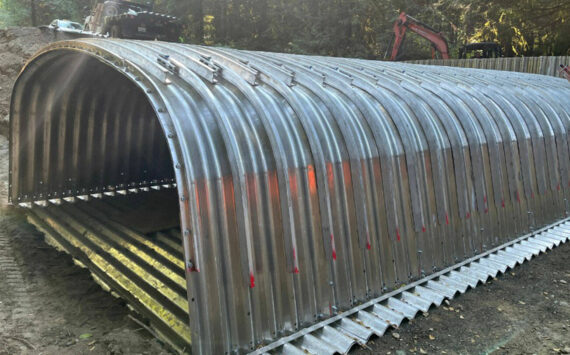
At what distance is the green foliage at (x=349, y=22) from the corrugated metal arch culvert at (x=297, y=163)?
58.1 feet

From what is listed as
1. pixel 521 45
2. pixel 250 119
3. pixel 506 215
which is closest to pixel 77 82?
pixel 250 119

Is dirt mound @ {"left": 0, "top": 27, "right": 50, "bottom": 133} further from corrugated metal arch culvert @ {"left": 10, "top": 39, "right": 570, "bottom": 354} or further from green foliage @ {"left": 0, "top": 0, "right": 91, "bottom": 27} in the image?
green foliage @ {"left": 0, "top": 0, "right": 91, "bottom": 27}

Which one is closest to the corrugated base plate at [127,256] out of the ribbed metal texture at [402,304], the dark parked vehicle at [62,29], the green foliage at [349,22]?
the ribbed metal texture at [402,304]

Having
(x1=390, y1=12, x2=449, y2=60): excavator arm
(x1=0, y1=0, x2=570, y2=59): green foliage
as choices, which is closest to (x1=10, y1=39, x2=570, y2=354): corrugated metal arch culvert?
(x1=390, y1=12, x2=449, y2=60): excavator arm

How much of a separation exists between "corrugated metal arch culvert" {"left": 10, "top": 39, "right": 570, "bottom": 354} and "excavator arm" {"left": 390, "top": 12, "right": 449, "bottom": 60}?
1465 centimetres

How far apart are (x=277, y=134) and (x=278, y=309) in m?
1.72

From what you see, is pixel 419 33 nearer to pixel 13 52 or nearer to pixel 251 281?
pixel 13 52

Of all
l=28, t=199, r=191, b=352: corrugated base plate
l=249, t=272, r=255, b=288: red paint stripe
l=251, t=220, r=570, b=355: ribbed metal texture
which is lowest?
l=251, t=220, r=570, b=355: ribbed metal texture

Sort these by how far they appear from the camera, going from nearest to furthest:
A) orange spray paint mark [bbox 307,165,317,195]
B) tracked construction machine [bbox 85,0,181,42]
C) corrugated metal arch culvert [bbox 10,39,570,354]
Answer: corrugated metal arch culvert [bbox 10,39,570,354], orange spray paint mark [bbox 307,165,317,195], tracked construction machine [bbox 85,0,181,42]

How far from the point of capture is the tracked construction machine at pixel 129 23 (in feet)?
65.8

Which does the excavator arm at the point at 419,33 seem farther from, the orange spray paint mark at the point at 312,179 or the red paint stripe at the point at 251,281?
the red paint stripe at the point at 251,281

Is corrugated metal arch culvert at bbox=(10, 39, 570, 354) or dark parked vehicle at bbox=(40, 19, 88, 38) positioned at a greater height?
dark parked vehicle at bbox=(40, 19, 88, 38)

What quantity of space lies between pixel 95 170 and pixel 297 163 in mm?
5908

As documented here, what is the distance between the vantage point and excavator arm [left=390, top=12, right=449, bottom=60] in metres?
22.1
